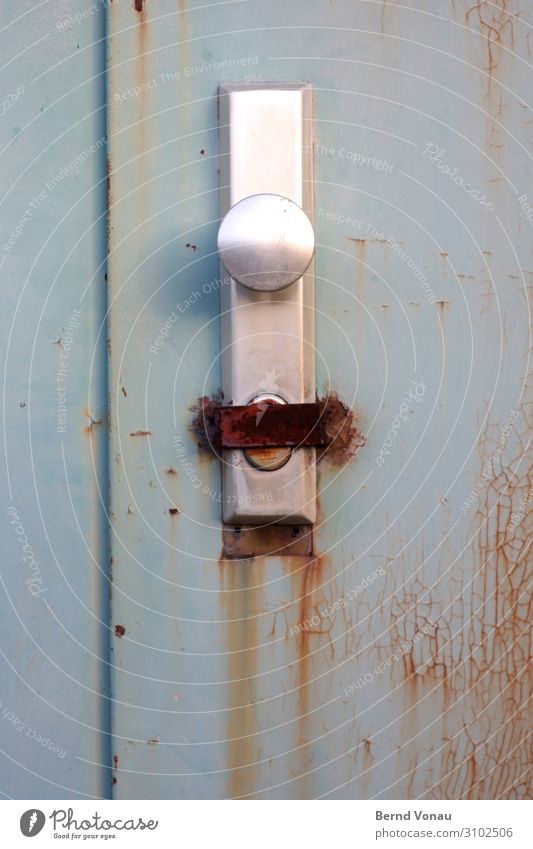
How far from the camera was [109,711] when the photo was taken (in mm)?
1032

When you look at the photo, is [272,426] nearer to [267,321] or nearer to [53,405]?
[267,321]

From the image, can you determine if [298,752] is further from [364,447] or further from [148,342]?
[148,342]

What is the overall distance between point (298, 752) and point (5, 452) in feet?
1.50

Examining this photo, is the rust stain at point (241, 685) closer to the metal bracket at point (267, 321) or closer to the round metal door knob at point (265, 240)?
the metal bracket at point (267, 321)

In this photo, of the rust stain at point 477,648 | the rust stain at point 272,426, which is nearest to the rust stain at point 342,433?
the rust stain at point 272,426

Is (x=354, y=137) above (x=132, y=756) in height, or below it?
above

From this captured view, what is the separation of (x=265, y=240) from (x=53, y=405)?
0.31 metres

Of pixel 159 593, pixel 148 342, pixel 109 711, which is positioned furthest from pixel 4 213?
pixel 109 711

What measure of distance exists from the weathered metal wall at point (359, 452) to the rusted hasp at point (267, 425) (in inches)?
2.2

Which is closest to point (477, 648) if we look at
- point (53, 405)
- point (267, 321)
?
point (267, 321)

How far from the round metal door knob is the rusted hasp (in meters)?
0.13

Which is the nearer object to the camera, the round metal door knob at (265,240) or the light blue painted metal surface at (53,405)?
the round metal door knob at (265,240)

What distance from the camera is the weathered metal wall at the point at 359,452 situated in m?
1.02

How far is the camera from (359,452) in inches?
40.4
